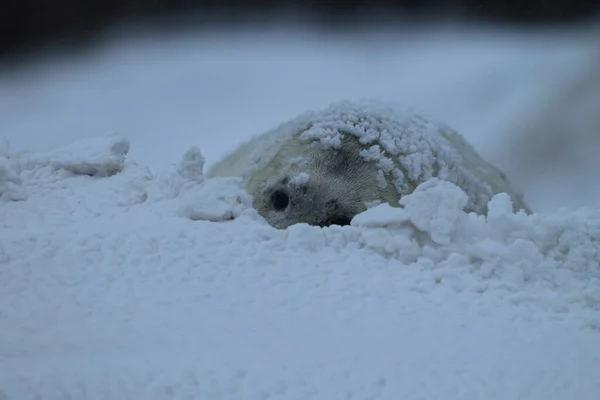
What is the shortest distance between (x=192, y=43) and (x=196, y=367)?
5.86 ft

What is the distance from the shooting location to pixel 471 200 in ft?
8.31

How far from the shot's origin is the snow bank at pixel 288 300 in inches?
42.7

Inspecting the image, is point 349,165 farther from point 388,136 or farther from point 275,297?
point 275,297

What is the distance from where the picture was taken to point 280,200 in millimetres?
2387

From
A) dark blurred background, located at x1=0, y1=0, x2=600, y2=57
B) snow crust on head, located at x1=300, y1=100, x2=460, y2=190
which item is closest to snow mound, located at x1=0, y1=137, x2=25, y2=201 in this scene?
dark blurred background, located at x1=0, y1=0, x2=600, y2=57

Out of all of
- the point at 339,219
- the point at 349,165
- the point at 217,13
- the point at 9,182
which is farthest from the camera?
the point at 349,165

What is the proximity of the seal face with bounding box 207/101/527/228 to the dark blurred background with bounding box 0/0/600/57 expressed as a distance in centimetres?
36

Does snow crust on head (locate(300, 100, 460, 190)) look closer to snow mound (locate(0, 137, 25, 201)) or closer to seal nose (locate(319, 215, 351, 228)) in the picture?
seal nose (locate(319, 215, 351, 228))

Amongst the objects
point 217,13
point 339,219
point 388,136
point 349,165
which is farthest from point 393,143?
point 217,13

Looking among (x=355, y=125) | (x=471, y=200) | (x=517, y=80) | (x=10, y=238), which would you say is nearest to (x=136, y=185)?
(x=10, y=238)

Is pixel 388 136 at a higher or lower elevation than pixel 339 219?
higher

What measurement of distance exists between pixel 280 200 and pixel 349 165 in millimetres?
282

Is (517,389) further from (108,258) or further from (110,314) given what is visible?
(108,258)

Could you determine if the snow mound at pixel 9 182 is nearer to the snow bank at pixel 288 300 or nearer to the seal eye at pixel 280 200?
the snow bank at pixel 288 300
